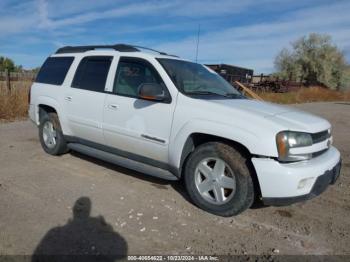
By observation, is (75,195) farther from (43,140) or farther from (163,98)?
(43,140)

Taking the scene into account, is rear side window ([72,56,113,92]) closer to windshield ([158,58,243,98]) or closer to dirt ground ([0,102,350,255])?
windshield ([158,58,243,98])

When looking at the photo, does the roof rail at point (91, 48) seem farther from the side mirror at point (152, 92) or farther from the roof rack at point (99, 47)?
the side mirror at point (152, 92)

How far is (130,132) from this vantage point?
461cm

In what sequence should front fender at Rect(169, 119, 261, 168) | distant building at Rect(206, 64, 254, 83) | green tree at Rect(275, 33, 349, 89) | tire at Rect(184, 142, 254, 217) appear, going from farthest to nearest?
green tree at Rect(275, 33, 349, 89) → distant building at Rect(206, 64, 254, 83) → tire at Rect(184, 142, 254, 217) → front fender at Rect(169, 119, 261, 168)

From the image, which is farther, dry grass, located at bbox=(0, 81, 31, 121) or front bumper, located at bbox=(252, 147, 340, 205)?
dry grass, located at bbox=(0, 81, 31, 121)

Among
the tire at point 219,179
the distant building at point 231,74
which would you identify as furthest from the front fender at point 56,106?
the distant building at point 231,74

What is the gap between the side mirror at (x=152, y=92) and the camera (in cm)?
420

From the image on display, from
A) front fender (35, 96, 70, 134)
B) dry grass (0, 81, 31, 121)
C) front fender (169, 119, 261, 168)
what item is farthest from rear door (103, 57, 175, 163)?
dry grass (0, 81, 31, 121)

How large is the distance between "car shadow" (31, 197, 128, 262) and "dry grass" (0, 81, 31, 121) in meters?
8.22

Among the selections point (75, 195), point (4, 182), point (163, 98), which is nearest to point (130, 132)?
point (163, 98)

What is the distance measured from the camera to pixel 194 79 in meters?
4.76

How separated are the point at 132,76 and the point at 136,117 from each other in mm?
627

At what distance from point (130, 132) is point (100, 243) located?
1.69 metres

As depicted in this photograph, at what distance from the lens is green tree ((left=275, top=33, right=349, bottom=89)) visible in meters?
46.7
